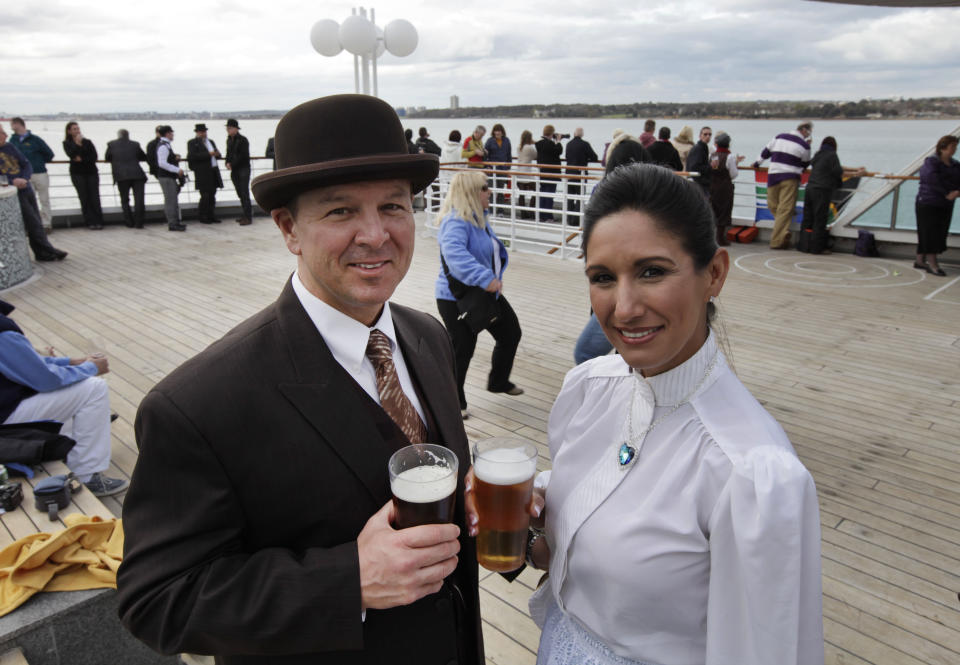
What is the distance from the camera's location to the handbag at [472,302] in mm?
4223

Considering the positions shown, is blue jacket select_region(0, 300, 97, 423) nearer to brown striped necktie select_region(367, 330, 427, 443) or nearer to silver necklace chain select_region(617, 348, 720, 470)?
brown striped necktie select_region(367, 330, 427, 443)

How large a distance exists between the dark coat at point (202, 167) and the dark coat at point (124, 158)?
82 cm

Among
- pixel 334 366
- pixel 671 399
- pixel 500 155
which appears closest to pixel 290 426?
pixel 334 366

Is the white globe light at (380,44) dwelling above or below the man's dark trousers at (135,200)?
above

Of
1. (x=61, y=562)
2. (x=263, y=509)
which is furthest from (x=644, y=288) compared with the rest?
(x=61, y=562)

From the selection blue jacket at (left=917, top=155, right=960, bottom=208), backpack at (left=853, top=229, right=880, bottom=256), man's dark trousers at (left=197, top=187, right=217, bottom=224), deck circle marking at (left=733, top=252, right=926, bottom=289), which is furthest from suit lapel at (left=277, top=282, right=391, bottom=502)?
man's dark trousers at (left=197, top=187, right=217, bottom=224)

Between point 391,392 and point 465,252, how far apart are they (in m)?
2.98

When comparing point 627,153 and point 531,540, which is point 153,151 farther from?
point 531,540

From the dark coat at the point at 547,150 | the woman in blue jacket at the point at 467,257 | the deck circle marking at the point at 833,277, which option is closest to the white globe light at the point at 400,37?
the dark coat at the point at 547,150

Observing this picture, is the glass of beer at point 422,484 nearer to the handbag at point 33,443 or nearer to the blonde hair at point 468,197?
the handbag at point 33,443

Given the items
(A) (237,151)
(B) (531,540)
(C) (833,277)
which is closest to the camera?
(B) (531,540)

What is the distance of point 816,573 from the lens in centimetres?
111

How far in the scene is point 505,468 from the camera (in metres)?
1.25

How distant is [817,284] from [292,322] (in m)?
8.21
